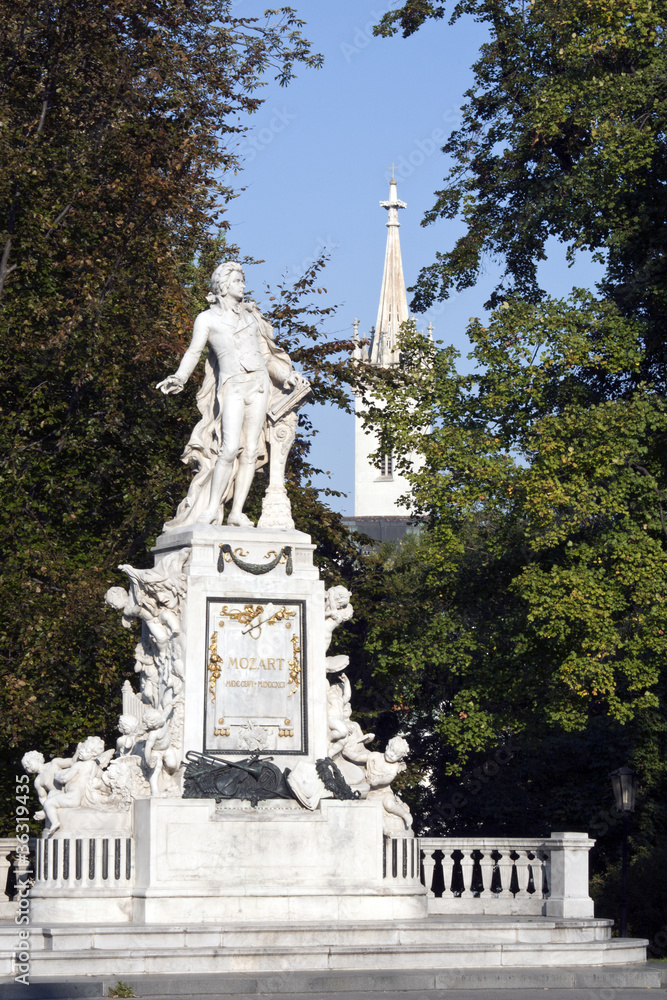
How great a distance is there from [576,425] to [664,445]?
5.20 ft

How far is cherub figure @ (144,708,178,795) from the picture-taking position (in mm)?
14547

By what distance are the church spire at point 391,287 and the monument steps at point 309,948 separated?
85.9 metres

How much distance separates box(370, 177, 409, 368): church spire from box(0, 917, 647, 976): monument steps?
3384 inches

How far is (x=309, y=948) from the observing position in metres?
13.5

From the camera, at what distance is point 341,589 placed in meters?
15.7

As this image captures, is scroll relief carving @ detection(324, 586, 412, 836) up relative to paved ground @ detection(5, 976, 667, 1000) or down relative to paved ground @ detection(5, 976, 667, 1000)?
up

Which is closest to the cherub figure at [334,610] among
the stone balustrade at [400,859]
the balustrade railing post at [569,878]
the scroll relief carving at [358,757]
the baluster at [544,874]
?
the scroll relief carving at [358,757]

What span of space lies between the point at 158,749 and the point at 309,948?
235cm

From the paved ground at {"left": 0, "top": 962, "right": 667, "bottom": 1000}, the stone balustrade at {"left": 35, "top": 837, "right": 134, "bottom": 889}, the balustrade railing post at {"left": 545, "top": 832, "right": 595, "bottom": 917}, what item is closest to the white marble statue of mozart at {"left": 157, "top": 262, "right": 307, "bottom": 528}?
the stone balustrade at {"left": 35, "top": 837, "right": 134, "bottom": 889}

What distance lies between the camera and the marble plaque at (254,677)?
15.0 m

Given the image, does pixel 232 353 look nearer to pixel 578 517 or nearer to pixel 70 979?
pixel 70 979

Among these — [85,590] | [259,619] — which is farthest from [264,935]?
[85,590]

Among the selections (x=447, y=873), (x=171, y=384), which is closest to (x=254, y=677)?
(x=171, y=384)

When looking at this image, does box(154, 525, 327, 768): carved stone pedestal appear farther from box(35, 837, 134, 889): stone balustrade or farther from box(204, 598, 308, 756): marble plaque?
box(35, 837, 134, 889): stone balustrade
